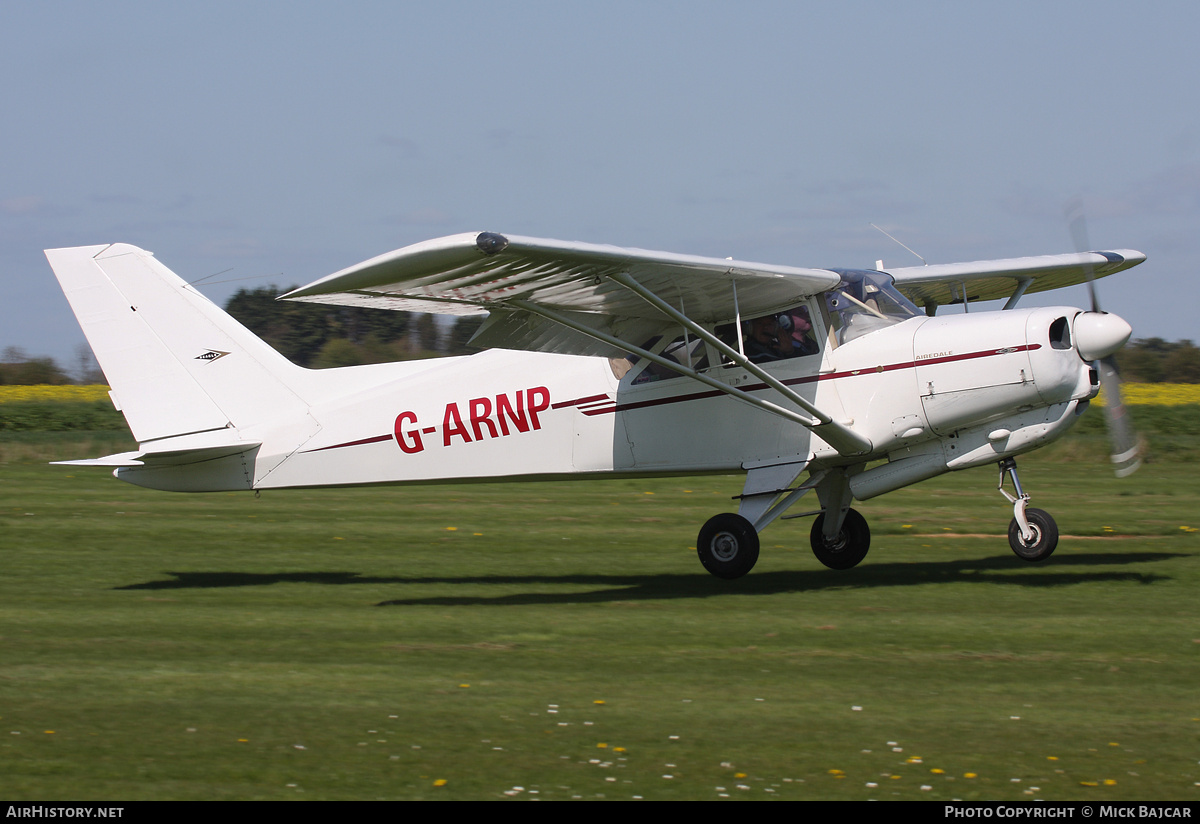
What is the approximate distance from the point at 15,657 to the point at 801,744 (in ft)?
18.2

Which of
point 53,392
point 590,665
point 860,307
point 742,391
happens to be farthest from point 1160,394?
point 53,392

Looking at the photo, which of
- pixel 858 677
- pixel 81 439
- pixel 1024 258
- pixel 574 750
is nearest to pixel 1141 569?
pixel 1024 258

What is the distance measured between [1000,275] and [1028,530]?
3.63m

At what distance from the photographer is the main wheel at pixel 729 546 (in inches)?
430

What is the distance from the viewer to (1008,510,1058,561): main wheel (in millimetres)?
11031

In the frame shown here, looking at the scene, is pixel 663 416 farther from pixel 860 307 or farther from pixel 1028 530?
pixel 1028 530

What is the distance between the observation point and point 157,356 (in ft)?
40.9

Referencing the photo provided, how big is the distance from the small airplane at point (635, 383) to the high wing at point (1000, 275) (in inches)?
2.6

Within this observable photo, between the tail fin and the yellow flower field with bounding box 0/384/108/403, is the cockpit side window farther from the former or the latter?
the yellow flower field with bounding box 0/384/108/403

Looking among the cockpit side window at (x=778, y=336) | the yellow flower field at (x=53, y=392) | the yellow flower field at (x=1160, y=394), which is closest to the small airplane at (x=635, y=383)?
the cockpit side window at (x=778, y=336)

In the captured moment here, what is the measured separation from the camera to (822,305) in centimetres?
1116

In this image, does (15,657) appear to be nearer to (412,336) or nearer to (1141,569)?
(1141,569)

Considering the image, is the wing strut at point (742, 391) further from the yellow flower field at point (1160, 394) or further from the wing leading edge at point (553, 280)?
the yellow flower field at point (1160, 394)

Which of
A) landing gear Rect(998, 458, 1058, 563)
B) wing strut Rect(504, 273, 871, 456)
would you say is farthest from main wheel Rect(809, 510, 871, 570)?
landing gear Rect(998, 458, 1058, 563)
